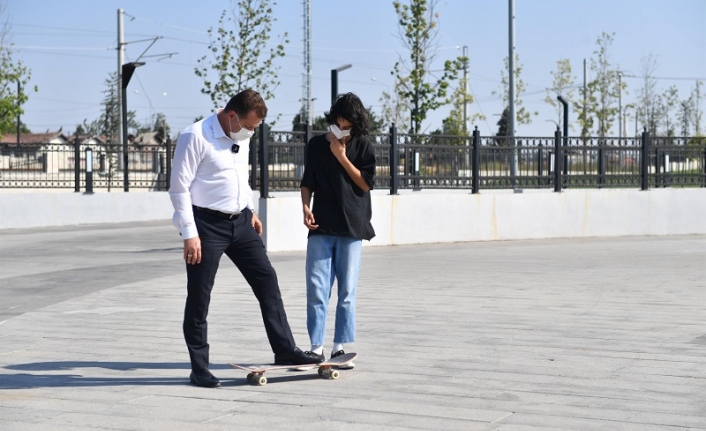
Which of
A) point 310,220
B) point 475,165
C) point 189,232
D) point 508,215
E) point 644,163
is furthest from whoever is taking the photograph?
point 644,163

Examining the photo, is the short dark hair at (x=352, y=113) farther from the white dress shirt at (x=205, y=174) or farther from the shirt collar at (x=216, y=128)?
the shirt collar at (x=216, y=128)

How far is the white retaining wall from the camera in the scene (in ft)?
57.3

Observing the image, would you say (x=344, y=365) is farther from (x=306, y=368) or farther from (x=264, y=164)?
(x=264, y=164)

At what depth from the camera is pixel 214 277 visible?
673 cm

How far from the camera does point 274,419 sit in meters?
5.64

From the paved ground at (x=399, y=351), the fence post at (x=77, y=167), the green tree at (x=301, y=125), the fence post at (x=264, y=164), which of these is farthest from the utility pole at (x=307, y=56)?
the paved ground at (x=399, y=351)

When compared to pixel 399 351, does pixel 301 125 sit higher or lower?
higher

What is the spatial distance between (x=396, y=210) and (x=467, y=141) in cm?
228

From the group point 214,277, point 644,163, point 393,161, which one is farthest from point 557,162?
point 214,277

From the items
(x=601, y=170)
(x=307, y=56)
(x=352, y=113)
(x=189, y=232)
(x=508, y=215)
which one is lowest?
(x=508, y=215)

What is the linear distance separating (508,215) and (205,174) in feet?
46.3

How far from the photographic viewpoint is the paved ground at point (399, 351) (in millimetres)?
5742

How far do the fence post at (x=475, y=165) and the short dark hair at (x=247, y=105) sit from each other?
44.5 ft

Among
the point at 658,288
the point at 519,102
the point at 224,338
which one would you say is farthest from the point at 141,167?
the point at 519,102
